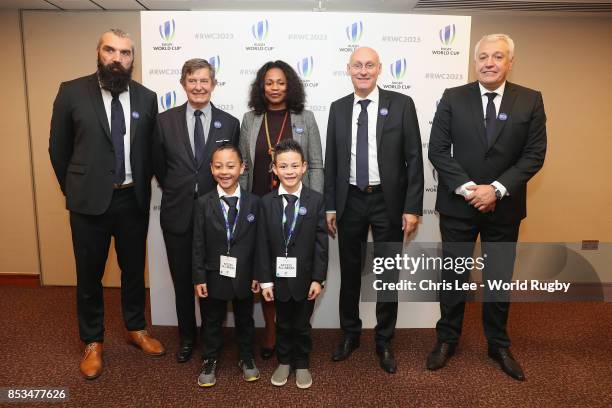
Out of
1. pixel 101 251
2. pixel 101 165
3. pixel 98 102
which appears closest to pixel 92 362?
pixel 101 251

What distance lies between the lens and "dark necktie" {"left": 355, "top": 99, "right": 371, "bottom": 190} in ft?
8.48

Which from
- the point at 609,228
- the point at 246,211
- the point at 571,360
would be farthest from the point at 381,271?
the point at 609,228

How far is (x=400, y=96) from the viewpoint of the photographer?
2613mm

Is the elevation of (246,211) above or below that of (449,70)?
below

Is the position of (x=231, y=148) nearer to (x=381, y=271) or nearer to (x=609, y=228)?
(x=381, y=271)

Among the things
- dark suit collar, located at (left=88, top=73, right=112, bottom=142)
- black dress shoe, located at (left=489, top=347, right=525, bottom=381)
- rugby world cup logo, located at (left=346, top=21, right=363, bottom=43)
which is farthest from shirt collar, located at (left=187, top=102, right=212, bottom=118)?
black dress shoe, located at (left=489, top=347, right=525, bottom=381)

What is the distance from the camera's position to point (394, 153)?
8.41ft

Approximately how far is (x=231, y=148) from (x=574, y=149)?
3568mm

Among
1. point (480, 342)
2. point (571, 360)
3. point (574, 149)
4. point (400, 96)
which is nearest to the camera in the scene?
point (400, 96)

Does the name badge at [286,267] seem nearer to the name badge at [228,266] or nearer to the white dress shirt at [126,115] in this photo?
the name badge at [228,266]

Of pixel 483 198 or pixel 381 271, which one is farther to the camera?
pixel 381 271

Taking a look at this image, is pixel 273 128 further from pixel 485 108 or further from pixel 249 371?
pixel 249 371

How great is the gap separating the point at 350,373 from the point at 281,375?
17.4 inches

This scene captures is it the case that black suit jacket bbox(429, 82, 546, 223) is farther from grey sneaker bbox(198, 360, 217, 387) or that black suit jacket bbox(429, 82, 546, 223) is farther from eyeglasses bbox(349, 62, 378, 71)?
grey sneaker bbox(198, 360, 217, 387)
